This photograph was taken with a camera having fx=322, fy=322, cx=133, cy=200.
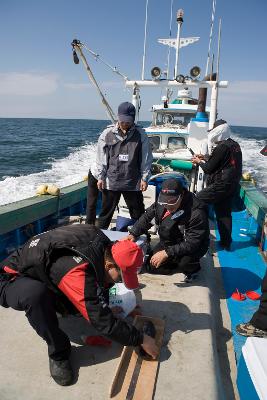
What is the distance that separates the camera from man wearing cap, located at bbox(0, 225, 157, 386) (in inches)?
82.4

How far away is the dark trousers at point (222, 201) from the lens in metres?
4.77

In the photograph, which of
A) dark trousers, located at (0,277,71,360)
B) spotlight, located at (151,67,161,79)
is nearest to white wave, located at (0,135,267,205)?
spotlight, located at (151,67,161,79)

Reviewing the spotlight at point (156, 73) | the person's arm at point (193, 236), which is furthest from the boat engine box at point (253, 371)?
the spotlight at point (156, 73)

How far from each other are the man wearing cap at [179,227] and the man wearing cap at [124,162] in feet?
2.54

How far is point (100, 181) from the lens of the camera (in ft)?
14.9

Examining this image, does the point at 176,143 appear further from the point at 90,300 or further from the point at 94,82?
the point at 90,300

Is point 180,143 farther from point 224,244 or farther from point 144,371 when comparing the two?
point 144,371

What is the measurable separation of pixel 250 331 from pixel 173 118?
7617mm

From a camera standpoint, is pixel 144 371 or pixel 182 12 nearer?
pixel 144 371

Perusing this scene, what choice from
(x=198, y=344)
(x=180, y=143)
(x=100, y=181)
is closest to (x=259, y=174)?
(x=180, y=143)

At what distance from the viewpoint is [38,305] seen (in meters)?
2.14

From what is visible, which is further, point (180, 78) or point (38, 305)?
point (180, 78)

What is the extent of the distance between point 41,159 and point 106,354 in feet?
59.7

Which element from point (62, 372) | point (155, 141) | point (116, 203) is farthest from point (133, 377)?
point (155, 141)
